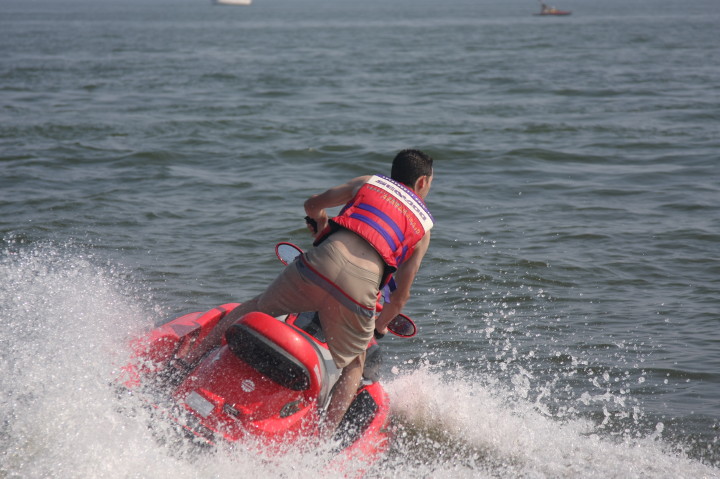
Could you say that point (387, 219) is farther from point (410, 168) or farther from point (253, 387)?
point (253, 387)

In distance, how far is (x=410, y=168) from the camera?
4168 millimetres

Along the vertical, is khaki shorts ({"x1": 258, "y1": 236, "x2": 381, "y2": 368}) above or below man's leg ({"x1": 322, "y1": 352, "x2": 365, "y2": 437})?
above

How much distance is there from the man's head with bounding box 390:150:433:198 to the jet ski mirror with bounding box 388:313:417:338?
0.71 m

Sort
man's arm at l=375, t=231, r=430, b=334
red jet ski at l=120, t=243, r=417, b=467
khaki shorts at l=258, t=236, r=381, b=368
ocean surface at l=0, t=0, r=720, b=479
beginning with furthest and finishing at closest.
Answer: ocean surface at l=0, t=0, r=720, b=479, man's arm at l=375, t=231, r=430, b=334, khaki shorts at l=258, t=236, r=381, b=368, red jet ski at l=120, t=243, r=417, b=467

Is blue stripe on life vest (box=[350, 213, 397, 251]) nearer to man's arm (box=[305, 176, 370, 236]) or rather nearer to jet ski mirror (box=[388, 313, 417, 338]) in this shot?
man's arm (box=[305, 176, 370, 236])

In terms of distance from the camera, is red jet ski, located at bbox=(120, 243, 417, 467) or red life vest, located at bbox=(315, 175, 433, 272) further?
red life vest, located at bbox=(315, 175, 433, 272)

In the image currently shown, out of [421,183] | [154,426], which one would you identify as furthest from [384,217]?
[154,426]

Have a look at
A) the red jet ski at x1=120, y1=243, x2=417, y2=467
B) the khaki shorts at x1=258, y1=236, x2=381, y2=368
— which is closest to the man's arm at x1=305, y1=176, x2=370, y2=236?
the khaki shorts at x1=258, y1=236, x2=381, y2=368

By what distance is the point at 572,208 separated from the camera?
9812 mm

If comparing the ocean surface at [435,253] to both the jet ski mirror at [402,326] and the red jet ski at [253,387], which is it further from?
the jet ski mirror at [402,326]

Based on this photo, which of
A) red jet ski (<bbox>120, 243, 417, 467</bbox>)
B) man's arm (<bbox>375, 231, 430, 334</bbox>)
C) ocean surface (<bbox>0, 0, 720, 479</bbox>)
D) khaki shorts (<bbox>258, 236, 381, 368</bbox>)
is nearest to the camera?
red jet ski (<bbox>120, 243, 417, 467</bbox>)

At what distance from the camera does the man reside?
3.88 metres

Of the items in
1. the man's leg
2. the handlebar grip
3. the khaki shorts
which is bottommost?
the man's leg

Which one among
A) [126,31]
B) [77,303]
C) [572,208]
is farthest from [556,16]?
[77,303]
